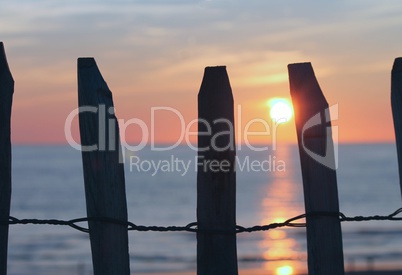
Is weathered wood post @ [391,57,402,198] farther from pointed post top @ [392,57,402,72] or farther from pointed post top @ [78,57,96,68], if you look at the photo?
pointed post top @ [78,57,96,68]

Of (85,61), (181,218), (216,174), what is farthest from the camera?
(181,218)

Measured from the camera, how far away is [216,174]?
121 inches

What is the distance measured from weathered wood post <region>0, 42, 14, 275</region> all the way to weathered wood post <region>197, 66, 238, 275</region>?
0.89 m

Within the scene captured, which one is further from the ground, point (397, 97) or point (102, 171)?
point (397, 97)

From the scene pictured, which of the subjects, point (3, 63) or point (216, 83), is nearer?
point (216, 83)

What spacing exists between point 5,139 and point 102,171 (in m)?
0.49

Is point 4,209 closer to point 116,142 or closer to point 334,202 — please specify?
point 116,142

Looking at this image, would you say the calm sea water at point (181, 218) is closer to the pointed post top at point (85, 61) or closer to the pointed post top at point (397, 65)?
the pointed post top at point (397, 65)

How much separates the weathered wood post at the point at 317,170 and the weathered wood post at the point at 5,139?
1.30 m

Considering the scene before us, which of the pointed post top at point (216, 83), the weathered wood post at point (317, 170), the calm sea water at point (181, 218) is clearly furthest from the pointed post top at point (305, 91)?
the calm sea water at point (181, 218)

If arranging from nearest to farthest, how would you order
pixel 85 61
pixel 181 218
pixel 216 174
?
pixel 216 174
pixel 85 61
pixel 181 218

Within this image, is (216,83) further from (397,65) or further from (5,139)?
(5,139)

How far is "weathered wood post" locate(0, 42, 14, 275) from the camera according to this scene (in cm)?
320

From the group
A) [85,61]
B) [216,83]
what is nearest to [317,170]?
[216,83]
